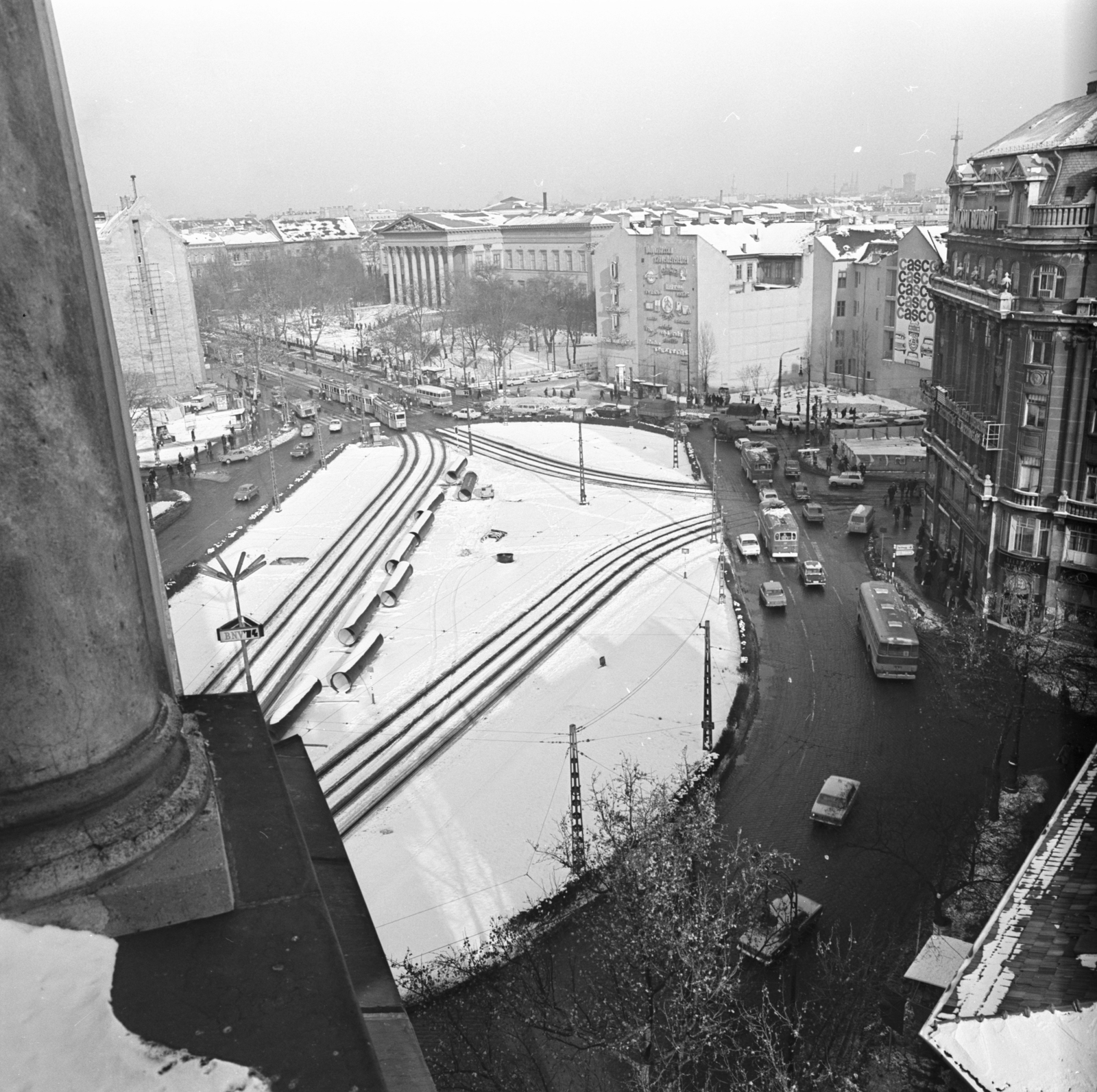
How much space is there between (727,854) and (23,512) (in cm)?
1269

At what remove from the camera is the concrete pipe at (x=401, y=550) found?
92.3ft

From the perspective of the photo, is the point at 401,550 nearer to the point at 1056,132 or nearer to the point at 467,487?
the point at 467,487

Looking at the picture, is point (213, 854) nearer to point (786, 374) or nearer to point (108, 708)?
point (108, 708)

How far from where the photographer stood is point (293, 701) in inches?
791

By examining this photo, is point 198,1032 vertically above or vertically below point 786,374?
above

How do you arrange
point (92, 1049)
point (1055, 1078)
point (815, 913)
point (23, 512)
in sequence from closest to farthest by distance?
point (92, 1049) < point (23, 512) < point (1055, 1078) < point (815, 913)

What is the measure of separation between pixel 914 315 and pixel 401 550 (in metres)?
27.9

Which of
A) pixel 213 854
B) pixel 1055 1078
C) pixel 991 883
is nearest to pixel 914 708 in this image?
pixel 991 883

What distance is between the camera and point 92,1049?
229 cm

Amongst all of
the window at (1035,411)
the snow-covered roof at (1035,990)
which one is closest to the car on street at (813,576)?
the window at (1035,411)

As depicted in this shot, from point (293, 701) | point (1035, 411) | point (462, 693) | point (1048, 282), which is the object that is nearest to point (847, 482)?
point (1035, 411)

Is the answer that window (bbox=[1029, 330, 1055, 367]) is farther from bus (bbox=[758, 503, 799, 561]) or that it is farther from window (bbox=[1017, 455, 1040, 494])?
bus (bbox=[758, 503, 799, 561])

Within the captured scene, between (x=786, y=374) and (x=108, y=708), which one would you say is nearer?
(x=108, y=708)

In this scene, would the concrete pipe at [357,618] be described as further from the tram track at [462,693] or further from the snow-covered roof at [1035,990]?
the snow-covered roof at [1035,990]
